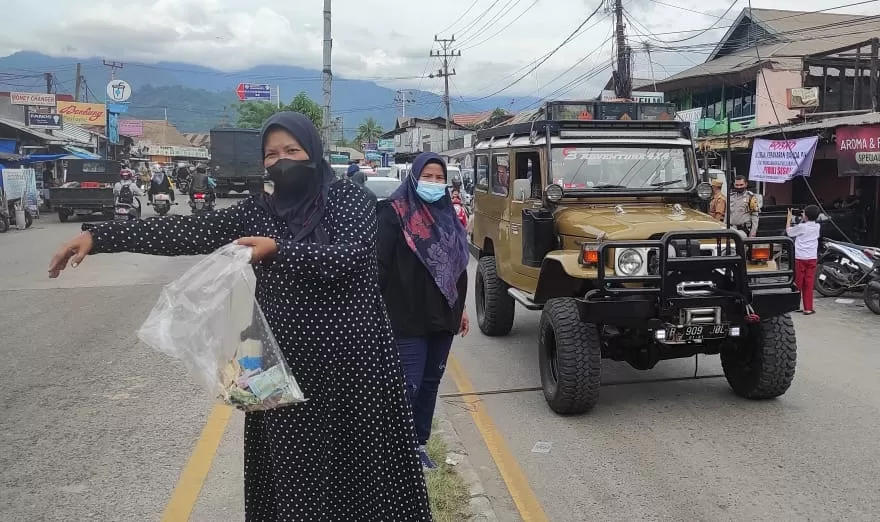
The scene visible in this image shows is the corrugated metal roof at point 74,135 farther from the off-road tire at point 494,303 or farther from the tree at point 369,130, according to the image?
the tree at point 369,130

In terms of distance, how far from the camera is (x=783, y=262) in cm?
557

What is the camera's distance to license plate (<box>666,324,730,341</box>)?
16.7 feet

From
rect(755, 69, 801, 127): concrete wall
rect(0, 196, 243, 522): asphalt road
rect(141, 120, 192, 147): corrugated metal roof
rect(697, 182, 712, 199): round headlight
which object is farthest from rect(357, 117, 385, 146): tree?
rect(697, 182, 712, 199): round headlight

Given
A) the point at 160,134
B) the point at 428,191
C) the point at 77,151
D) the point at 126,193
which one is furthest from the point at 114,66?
the point at 428,191

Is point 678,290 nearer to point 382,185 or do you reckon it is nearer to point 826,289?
point 826,289

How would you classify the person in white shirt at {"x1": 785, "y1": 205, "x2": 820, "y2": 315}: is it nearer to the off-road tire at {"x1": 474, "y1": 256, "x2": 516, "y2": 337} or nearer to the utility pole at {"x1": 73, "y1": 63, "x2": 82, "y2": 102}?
the off-road tire at {"x1": 474, "y1": 256, "x2": 516, "y2": 337}

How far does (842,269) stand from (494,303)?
5.98 meters

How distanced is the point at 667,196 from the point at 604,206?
64 centimetres

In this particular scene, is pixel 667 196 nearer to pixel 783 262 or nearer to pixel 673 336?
pixel 783 262

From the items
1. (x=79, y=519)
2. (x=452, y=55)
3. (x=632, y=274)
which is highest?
(x=452, y=55)

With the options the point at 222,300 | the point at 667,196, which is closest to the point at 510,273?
the point at 667,196

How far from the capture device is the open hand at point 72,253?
2289 millimetres

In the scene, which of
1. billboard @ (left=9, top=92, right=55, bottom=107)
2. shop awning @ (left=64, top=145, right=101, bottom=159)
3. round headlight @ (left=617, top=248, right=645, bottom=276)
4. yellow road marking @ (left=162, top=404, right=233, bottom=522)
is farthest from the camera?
billboard @ (left=9, top=92, right=55, bottom=107)

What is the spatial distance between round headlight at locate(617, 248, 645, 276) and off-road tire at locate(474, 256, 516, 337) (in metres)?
2.73
